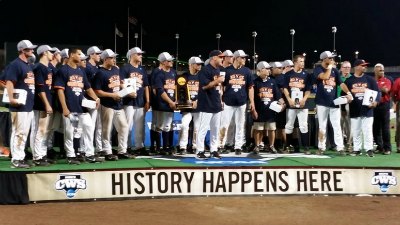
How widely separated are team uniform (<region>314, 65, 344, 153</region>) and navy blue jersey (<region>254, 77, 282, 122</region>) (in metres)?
0.89

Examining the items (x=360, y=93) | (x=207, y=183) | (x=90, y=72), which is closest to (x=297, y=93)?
(x=360, y=93)

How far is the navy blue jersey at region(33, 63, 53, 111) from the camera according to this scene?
25.2ft

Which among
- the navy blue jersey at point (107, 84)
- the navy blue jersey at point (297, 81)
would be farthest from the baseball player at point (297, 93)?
the navy blue jersey at point (107, 84)

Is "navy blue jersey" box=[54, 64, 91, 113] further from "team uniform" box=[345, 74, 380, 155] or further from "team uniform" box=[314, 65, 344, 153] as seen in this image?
"team uniform" box=[345, 74, 380, 155]

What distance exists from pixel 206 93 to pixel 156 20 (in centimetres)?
2287

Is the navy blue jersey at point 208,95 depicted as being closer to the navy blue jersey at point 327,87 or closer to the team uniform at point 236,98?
the team uniform at point 236,98

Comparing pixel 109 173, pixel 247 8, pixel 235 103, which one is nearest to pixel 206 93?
pixel 235 103

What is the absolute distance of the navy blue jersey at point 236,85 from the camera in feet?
31.5

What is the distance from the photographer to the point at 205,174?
7.21 m

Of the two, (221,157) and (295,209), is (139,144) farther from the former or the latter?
(295,209)

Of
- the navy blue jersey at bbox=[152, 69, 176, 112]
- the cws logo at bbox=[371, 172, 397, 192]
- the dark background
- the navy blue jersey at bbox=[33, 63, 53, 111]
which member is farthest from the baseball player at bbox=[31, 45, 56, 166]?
the dark background

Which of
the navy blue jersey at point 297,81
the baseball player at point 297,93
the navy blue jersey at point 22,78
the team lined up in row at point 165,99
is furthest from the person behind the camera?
the navy blue jersey at point 297,81

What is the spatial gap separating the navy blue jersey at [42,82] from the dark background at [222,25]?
19.8 m

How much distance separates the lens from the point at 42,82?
25.3 feet
